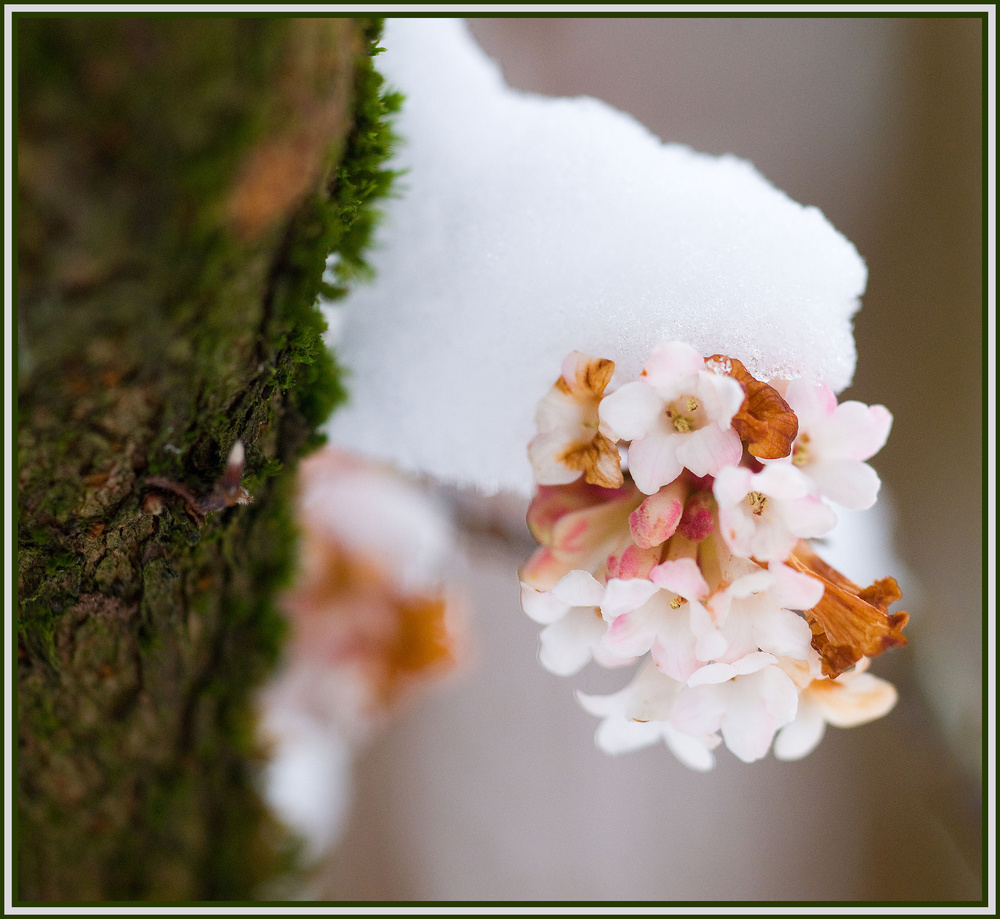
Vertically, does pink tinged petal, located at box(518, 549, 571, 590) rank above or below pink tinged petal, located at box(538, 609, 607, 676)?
above

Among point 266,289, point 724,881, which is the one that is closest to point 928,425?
point 724,881

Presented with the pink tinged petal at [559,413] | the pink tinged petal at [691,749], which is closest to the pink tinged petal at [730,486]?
the pink tinged petal at [559,413]

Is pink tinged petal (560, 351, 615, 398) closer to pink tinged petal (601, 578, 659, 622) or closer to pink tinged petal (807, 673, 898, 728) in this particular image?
pink tinged petal (601, 578, 659, 622)

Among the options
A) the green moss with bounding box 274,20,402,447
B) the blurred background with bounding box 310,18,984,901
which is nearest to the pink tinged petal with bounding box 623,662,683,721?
the green moss with bounding box 274,20,402,447

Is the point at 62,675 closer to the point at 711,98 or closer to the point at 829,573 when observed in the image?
the point at 829,573

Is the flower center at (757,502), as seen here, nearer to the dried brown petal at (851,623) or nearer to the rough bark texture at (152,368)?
the dried brown petal at (851,623)

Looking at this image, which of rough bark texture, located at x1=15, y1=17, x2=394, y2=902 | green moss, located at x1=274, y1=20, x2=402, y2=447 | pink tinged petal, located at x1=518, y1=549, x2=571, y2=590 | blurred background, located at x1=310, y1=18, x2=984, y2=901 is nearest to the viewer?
rough bark texture, located at x1=15, y1=17, x2=394, y2=902
